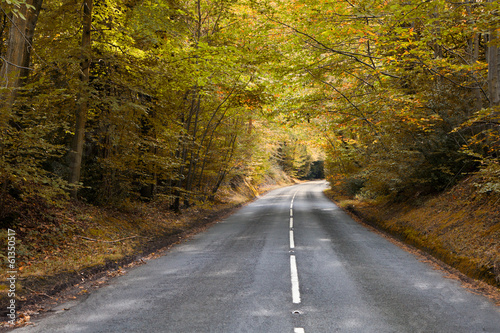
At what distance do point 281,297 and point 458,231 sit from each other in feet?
19.9

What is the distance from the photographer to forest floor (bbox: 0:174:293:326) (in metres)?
5.09

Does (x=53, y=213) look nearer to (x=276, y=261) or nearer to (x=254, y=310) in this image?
(x=276, y=261)

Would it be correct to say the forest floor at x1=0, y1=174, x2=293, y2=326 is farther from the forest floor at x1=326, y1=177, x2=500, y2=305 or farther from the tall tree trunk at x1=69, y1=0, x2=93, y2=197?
the forest floor at x1=326, y1=177, x2=500, y2=305

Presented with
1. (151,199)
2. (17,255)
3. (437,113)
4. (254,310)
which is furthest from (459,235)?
(151,199)

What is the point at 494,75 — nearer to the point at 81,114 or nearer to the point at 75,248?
the point at 81,114

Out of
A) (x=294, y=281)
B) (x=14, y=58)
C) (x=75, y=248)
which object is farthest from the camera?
(x=75, y=248)

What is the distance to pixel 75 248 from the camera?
7.50 meters

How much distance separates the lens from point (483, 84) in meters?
11.2

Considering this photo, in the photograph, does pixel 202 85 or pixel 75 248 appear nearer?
pixel 75 248

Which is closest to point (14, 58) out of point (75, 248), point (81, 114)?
point (81, 114)

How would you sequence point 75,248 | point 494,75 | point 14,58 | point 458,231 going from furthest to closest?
point 494,75 < point 458,231 < point 75,248 < point 14,58

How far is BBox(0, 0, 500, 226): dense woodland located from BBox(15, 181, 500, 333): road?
9.12ft

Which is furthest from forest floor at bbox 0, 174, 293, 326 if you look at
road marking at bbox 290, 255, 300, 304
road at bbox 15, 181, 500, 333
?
road marking at bbox 290, 255, 300, 304

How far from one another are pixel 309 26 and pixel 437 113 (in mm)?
5383
